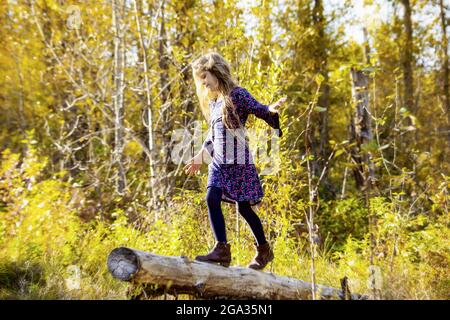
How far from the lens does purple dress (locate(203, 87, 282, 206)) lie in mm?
3162

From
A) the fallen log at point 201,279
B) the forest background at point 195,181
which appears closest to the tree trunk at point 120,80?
the forest background at point 195,181

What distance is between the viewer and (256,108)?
3184 millimetres

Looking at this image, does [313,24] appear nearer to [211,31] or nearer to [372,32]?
[372,32]

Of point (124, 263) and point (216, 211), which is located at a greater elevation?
point (216, 211)

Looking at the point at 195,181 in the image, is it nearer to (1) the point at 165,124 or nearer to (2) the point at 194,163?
(1) the point at 165,124

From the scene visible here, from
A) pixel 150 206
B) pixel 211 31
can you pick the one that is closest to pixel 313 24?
pixel 211 31

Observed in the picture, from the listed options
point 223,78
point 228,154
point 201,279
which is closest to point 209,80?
point 223,78

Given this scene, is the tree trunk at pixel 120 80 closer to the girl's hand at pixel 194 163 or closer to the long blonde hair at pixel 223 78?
the girl's hand at pixel 194 163

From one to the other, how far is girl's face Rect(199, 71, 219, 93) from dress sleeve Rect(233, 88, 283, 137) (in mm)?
160

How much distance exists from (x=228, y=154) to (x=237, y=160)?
0.24 feet

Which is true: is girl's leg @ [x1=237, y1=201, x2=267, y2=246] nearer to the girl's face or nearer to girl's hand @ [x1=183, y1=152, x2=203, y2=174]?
girl's hand @ [x1=183, y1=152, x2=203, y2=174]

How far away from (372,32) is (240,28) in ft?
28.0
